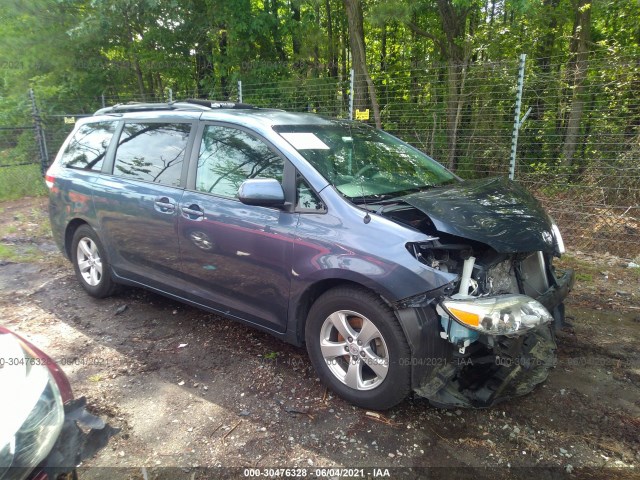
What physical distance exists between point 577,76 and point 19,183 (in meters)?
12.1

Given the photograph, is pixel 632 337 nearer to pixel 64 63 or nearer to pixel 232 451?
pixel 232 451

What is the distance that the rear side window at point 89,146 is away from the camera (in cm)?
434

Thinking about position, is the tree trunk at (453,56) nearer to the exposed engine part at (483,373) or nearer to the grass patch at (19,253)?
the exposed engine part at (483,373)

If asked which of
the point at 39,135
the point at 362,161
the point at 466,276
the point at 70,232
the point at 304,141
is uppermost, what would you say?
the point at 304,141

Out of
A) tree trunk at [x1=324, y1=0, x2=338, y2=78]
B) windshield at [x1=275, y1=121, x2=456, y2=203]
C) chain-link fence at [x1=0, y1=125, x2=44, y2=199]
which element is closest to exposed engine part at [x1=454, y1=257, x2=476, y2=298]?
windshield at [x1=275, y1=121, x2=456, y2=203]

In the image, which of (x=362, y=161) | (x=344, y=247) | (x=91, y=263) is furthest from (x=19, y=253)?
(x=344, y=247)

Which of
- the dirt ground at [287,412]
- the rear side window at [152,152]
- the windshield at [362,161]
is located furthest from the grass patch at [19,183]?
the windshield at [362,161]

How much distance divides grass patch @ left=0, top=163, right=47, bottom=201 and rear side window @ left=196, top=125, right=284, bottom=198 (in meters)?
9.03

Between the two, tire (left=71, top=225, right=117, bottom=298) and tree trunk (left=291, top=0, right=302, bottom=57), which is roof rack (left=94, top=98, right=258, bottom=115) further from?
tree trunk (left=291, top=0, right=302, bottom=57)

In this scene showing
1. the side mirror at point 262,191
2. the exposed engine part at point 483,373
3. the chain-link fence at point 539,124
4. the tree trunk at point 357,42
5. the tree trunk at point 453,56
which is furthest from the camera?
the tree trunk at point 357,42

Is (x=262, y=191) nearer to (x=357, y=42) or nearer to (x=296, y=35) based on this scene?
(x=357, y=42)

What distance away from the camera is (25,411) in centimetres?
171

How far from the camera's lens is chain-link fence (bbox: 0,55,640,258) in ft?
20.6

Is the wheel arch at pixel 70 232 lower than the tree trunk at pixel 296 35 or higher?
lower
